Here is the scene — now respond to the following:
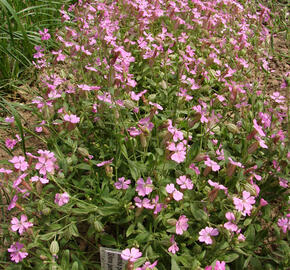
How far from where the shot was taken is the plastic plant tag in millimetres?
1230

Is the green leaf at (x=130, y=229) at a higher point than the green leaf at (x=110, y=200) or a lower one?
lower

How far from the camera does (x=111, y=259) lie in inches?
49.4

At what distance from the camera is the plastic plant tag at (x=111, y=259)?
1230 mm

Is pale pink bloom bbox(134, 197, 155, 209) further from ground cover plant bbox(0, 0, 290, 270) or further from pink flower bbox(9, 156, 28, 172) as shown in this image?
pink flower bbox(9, 156, 28, 172)

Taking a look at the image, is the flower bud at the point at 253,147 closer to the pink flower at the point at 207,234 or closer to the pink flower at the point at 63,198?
the pink flower at the point at 207,234

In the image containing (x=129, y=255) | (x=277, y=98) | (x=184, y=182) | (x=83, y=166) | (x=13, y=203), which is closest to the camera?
(x=129, y=255)

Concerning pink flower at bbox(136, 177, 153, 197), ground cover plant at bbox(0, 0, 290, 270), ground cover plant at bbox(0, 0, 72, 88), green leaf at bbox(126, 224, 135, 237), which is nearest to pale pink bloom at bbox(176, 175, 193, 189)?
ground cover plant at bbox(0, 0, 290, 270)

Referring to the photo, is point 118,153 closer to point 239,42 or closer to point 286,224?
point 286,224

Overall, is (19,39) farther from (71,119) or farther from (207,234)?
(207,234)

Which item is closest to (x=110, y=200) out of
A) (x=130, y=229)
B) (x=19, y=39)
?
(x=130, y=229)

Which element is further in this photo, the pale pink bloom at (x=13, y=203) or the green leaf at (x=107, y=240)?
the green leaf at (x=107, y=240)

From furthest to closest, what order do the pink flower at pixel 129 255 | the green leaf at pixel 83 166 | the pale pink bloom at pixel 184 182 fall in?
the green leaf at pixel 83 166 → the pale pink bloom at pixel 184 182 → the pink flower at pixel 129 255

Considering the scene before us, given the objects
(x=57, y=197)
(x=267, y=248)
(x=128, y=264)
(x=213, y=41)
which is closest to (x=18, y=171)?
(x=57, y=197)

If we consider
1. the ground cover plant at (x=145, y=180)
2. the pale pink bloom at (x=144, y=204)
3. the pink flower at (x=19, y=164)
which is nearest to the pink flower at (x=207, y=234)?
the ground cover plant at (x=145, y=180)
